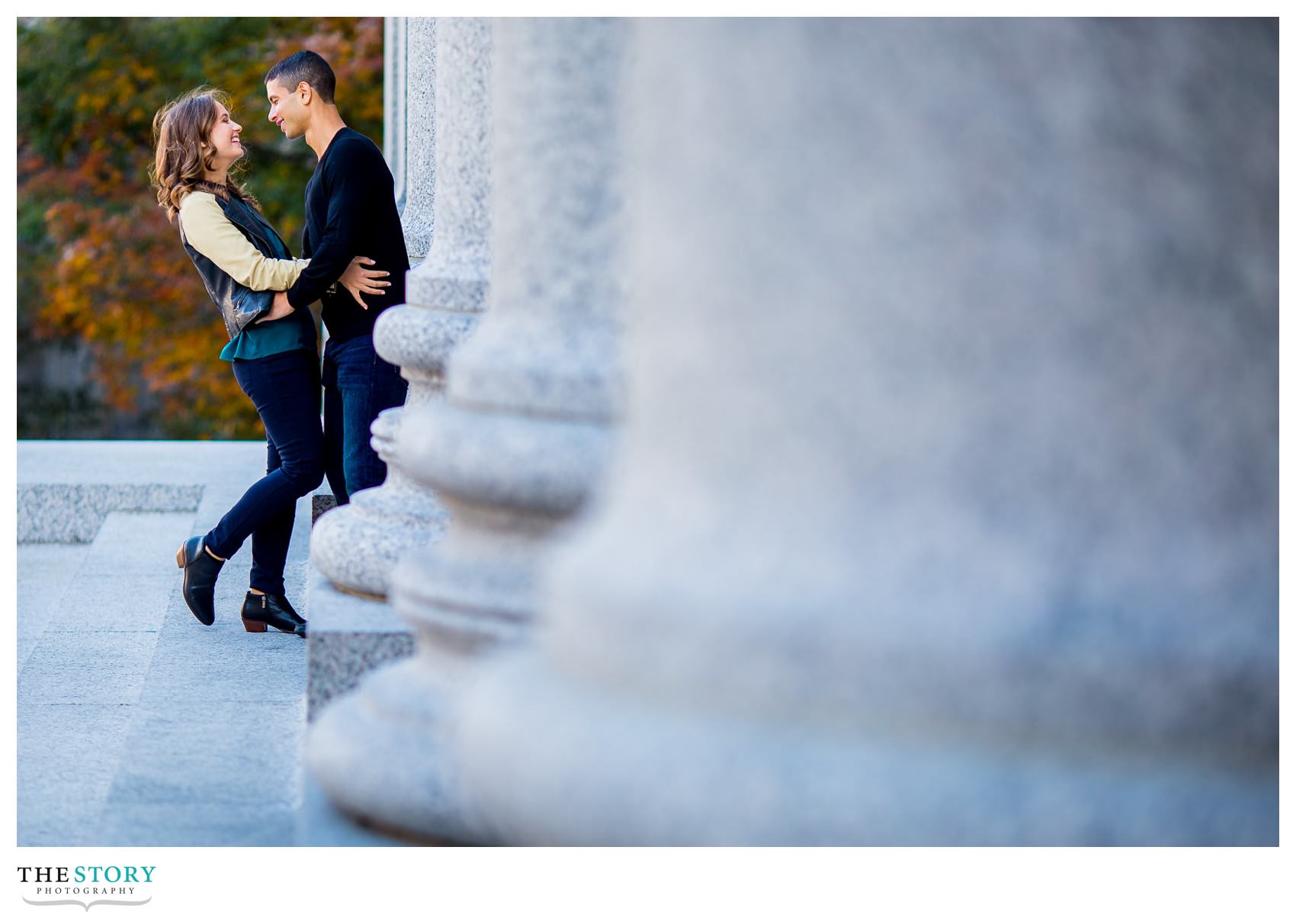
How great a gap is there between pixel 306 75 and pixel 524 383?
16.2ft

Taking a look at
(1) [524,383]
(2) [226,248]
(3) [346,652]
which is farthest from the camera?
(2) [226,248]

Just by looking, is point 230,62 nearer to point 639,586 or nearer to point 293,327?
point 293,327

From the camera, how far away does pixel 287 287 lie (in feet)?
25.3

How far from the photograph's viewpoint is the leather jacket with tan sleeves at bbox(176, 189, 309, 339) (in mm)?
7621

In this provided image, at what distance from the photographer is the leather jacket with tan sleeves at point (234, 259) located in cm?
762

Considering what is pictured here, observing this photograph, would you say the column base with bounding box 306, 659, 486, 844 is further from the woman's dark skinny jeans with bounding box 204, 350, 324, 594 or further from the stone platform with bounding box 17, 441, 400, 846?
the woman's dark skinny jeans with bounding box 204, 350, 324, 594

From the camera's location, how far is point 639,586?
7.50 feet

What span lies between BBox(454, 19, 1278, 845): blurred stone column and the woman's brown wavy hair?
5885mm

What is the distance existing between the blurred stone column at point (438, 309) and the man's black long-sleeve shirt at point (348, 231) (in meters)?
1.61

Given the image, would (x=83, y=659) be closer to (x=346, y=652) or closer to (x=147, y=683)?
(x=147, y=683)

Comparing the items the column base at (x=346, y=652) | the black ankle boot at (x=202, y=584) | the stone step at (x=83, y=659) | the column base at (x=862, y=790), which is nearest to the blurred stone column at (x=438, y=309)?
the column base at (x=346, y=652)

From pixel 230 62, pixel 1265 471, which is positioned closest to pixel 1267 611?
pixel 1265 471

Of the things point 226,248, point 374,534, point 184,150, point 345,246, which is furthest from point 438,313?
point 184,150

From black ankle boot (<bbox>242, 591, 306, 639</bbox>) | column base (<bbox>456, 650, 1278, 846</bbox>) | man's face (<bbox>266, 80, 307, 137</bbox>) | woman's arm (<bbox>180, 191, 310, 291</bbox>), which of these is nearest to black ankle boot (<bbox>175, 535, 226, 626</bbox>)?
black ankle boot (<bbox>242, 591, 306, 639</bbox>)
